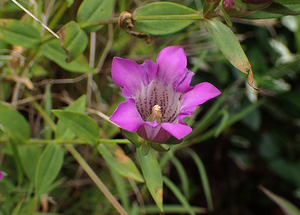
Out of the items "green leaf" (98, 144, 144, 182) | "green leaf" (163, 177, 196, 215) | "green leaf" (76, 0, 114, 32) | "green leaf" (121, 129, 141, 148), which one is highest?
"green leaf" (76, 0, 114, 32)

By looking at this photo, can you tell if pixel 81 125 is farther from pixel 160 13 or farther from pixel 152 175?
pixel 160 13

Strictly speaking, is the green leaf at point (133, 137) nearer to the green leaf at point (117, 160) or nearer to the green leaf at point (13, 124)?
the green leaf at point (117, 160)

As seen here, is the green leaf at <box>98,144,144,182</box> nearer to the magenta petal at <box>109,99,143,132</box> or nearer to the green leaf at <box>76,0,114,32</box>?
the magenta petal at <box>109,99,143,132</box>

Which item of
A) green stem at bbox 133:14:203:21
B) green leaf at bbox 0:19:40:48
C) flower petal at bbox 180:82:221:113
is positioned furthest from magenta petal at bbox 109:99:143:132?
green leaf at bbox 0:19:40:48

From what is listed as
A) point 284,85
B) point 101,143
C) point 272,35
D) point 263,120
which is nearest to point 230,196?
point 263,120

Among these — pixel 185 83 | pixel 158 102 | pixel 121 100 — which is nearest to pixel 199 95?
pixel 185 83

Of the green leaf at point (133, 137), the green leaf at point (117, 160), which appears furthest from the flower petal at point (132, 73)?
the green leaf at point (117, 160)

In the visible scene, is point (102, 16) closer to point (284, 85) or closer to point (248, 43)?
point (248, 43)
